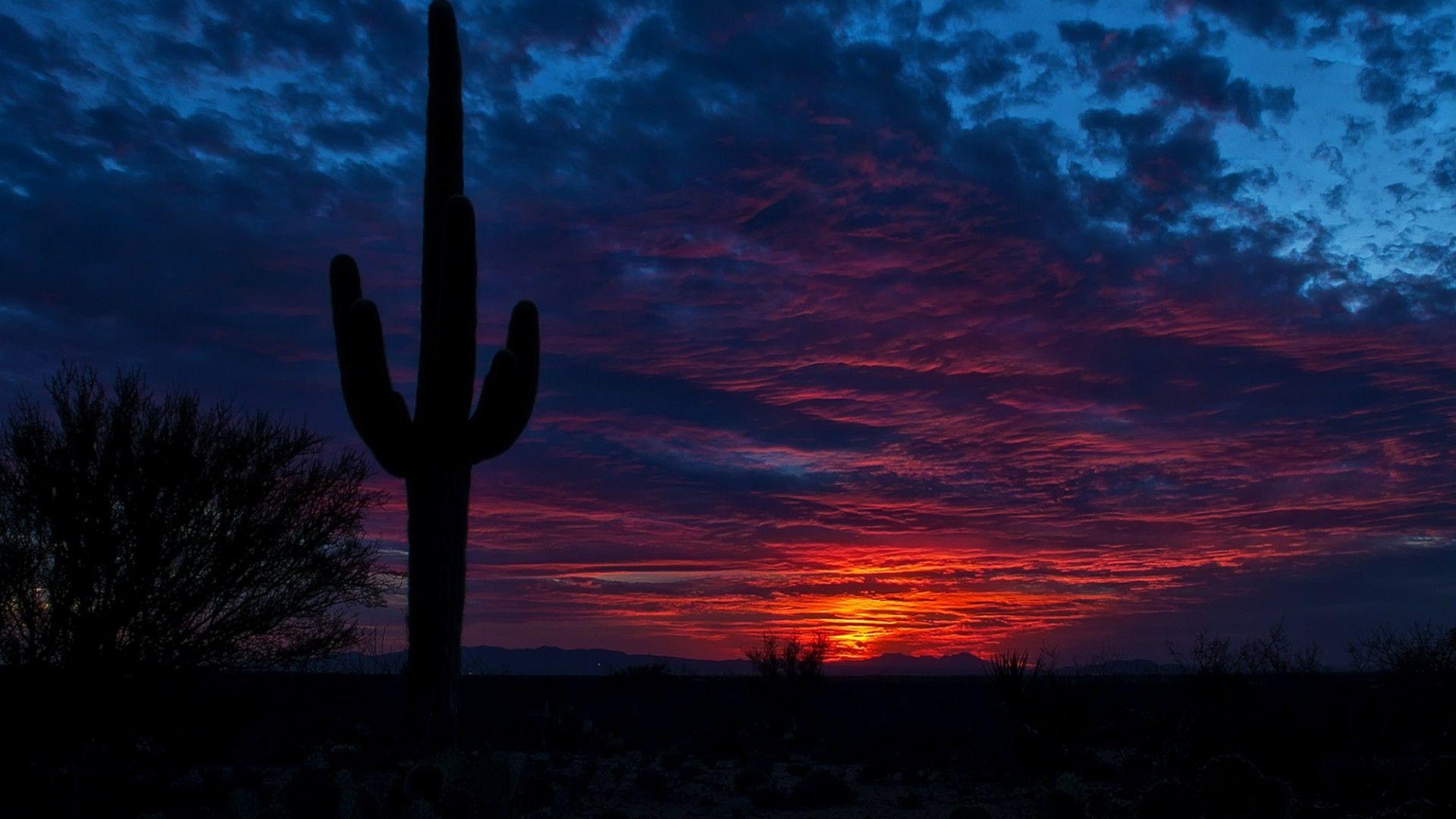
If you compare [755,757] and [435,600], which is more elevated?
[435,600]

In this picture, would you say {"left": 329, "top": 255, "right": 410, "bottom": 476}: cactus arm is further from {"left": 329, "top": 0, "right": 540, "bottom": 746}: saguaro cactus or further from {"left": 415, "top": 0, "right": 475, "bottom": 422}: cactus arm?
{"left": 415, "top": 0, "right": 475, "bottom": 422}: cactus arm

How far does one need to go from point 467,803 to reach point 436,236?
9.92 metres

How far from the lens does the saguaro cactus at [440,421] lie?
12.7m

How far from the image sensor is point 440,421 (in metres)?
13.3

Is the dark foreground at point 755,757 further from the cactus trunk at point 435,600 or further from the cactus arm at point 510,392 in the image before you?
the cactus arm at point 510,392

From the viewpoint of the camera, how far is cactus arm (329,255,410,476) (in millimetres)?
12453

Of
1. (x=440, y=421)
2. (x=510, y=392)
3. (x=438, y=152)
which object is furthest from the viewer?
(x=438, y=152)

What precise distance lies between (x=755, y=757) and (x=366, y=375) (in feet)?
28.9

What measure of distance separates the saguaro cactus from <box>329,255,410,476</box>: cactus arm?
13 millimetres

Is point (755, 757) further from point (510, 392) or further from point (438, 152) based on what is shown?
point (438, 152)

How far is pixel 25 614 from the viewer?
49.8 feet

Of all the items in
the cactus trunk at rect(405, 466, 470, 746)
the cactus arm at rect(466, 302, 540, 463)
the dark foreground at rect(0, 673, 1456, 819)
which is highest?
the cactus arm at rect(466, 302, 540, 463)

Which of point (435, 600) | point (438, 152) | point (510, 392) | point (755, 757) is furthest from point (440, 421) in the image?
point (755, 757)

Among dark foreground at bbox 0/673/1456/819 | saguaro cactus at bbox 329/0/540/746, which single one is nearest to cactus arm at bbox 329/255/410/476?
saguaro cactus at bbox 329/0/540/746
